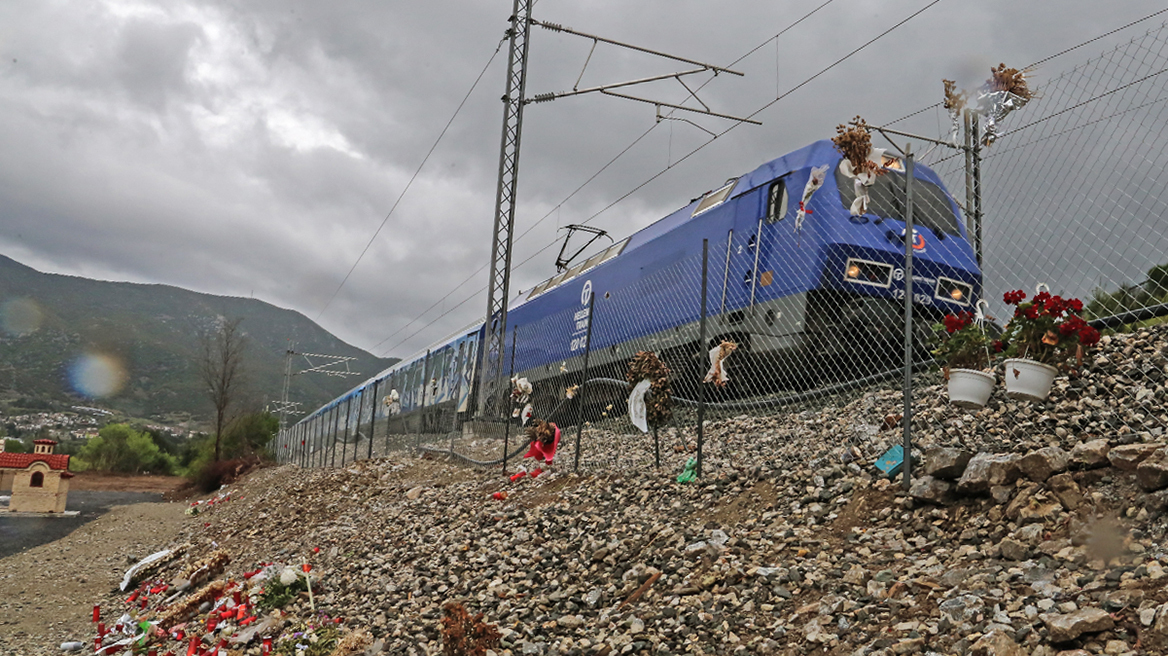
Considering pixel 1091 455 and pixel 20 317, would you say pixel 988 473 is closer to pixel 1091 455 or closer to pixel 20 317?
pixel 1091 455

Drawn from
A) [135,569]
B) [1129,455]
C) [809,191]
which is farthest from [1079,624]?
[135,569]

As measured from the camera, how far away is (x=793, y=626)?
3.45m

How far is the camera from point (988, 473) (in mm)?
3941

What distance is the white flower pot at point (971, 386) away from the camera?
184 inches

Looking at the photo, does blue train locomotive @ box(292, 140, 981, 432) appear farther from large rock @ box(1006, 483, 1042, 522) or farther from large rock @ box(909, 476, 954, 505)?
large rock @ box(1006, 483, 1042, 522)

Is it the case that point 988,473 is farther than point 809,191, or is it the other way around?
point 809,191

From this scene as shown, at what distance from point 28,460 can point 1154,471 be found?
76.1 ft

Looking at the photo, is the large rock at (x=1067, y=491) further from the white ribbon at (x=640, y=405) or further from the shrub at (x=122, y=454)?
the shrub at (x=122, y=454)

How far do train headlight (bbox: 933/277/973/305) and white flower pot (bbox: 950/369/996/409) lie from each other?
3171 millimetres

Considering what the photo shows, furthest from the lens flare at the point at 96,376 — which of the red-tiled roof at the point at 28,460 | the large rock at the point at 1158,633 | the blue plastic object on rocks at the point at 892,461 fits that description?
the large rock at the point at 1158,633

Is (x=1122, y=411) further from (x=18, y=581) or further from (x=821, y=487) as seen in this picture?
(x=18, y=581)

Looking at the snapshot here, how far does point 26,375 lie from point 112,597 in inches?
4320

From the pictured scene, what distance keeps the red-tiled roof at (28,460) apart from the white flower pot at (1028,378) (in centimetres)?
2185

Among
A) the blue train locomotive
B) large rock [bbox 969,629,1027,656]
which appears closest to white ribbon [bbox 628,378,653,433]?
the blue train locomotive
